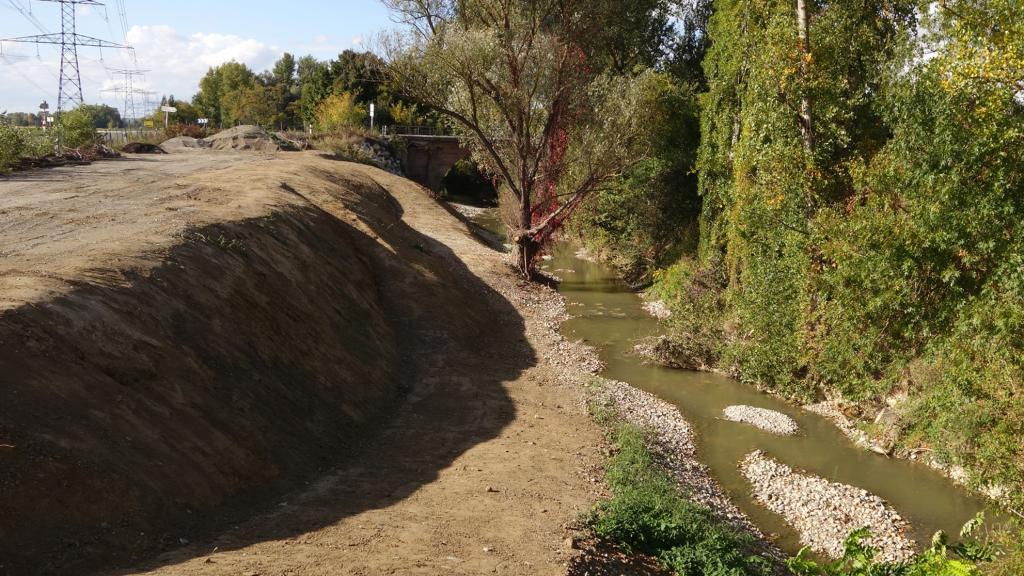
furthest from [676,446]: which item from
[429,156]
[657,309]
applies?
[429,156]

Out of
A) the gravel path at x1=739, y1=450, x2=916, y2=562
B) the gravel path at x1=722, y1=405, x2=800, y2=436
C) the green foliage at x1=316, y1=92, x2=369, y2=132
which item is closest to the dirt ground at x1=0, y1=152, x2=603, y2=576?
the gravel path at x1=739, y1=450, x2=916, y2=562

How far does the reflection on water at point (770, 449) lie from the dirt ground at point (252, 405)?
8.81 ft

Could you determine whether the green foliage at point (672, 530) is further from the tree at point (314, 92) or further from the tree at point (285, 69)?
the tree at point (285, 69)

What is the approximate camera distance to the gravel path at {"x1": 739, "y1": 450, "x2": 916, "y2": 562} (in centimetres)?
1330

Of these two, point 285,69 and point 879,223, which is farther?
point 285,69

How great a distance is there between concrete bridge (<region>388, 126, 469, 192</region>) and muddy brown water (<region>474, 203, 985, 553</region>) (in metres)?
34.7

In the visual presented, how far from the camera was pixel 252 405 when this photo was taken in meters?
13.1

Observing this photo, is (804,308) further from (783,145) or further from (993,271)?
(993,271)

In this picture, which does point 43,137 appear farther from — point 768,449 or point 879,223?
point 879,223

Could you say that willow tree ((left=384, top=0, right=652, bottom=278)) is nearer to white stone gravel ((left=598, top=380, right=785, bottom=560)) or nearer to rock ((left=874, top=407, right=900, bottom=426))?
white stone gravel ((left=598, top=380, right=785, bottom=560))

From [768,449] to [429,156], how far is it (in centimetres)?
4705

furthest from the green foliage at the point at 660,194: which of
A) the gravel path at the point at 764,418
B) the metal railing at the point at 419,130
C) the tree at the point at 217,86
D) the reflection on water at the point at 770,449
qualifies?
the tree at the point at 217,86

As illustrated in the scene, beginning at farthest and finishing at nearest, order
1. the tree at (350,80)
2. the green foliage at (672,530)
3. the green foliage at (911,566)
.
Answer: the tree at (350,80) → the green foliage at (672,530) → the green foliage at (911,566)

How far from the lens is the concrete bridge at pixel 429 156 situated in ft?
195
